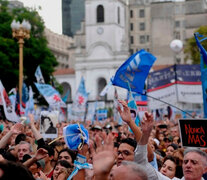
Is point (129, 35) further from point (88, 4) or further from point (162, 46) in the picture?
point (88, 4)

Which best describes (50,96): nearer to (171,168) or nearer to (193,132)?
(171,168)

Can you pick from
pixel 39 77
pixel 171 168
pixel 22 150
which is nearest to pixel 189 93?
pixel 171 168

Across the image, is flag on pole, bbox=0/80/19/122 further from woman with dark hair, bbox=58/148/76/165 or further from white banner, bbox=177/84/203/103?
woman with dark hair, bbox=58/148/76/165

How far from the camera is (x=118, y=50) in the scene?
2928 inches

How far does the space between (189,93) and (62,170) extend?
10.7 meters

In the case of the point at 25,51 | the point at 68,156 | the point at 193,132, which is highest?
the point at 25,51

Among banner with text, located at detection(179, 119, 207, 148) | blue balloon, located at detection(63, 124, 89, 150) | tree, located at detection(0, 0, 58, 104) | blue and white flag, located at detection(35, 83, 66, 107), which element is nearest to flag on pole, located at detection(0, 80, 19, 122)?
blue and white flag, located at detection(35, 83, 66, 107)

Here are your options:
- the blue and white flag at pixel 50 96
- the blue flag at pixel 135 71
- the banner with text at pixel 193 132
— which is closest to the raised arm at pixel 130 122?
the banner with text at pixel 193 132

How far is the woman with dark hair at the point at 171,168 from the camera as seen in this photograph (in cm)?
665

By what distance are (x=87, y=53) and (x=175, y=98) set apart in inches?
2286

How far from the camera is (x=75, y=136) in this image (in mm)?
6180

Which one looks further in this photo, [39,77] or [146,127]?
[39,77]

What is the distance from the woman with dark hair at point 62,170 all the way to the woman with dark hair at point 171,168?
1.25 m

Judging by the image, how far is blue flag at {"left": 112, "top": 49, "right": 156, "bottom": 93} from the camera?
33.6ft
